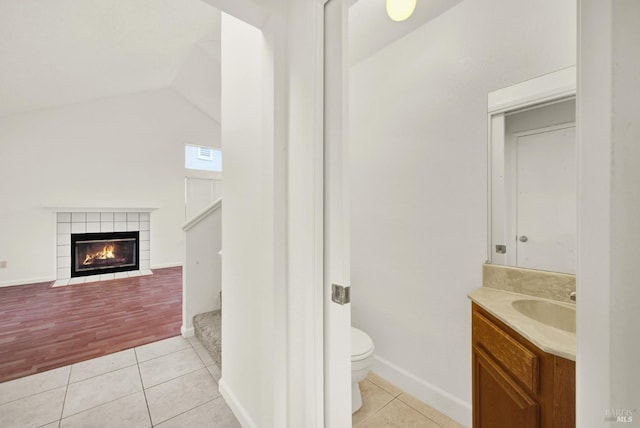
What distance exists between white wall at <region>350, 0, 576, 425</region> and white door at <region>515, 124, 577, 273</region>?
18 centimetres

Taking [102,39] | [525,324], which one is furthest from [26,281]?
[525,324]

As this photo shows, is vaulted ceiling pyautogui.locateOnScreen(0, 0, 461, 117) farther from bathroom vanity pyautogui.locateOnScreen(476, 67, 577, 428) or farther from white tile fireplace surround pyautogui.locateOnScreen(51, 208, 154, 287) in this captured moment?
white tile fireplace surround pyautogui.locateOnScreen(51, 208, 154, 287)

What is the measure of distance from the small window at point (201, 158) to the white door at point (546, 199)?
5.83 meters

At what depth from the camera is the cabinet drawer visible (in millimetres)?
842

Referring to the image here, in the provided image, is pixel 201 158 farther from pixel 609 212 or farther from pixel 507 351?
pixel 609 212

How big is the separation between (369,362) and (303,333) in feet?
2.46

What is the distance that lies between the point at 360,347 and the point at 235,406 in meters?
0.81

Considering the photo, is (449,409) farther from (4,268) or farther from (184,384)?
(4,268)

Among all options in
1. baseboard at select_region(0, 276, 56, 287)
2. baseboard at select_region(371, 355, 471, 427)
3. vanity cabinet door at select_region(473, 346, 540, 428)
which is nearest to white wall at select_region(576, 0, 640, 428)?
vanity cabinet door at select_region(473, 346, 540, 428)

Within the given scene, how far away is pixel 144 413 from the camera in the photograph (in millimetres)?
1515

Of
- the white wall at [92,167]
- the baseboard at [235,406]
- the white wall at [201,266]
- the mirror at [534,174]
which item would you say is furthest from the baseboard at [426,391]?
Result: the white wall at [92,167]

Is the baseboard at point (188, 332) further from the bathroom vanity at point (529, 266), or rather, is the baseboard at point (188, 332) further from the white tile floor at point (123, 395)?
the bathroom vanity at point (529, 266)

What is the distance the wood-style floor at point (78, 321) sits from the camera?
2.12 m

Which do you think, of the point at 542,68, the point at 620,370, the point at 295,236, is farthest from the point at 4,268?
the point at 542,68
